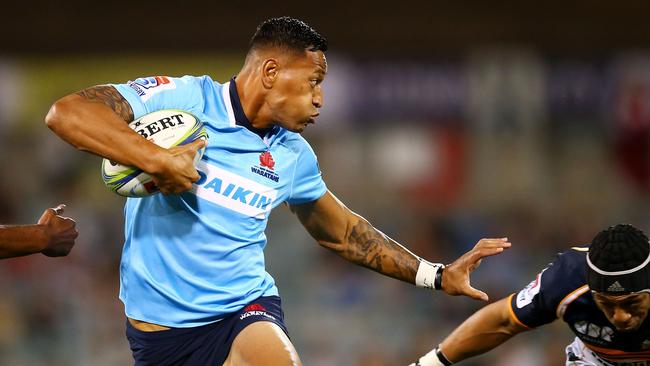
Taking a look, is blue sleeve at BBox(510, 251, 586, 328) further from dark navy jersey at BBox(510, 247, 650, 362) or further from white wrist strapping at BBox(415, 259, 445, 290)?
white wrist strapping at BBox(415, 259, 445, 290)

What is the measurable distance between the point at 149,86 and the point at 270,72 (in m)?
0.55

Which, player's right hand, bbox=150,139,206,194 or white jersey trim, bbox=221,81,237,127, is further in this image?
white jersey trim, bbox=221,81,237,127

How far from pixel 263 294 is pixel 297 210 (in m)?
0.61

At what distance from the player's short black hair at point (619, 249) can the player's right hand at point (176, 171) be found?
1.92 meters

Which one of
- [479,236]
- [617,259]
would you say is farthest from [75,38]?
[617,259]

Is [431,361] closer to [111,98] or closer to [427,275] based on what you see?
[427,275]

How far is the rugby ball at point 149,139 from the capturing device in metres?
3.92

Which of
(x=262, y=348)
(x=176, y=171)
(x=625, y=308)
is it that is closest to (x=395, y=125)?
(x=625, y=308)

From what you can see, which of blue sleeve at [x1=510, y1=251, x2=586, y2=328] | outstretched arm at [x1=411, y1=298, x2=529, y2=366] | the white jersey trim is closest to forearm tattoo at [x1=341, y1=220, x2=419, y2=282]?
outstretched arm at [x1=411, y1=298, x2=529, y2=366]

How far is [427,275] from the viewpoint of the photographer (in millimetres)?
4734

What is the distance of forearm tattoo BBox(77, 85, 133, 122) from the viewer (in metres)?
3.86

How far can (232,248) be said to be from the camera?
4.25 metres

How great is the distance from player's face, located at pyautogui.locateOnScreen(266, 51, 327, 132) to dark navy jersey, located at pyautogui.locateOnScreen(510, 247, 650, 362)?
1.47 metres

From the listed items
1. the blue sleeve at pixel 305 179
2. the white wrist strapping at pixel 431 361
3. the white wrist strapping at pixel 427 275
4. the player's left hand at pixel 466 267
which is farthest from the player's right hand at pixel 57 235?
the white wrist strapping at pixel 431 361
